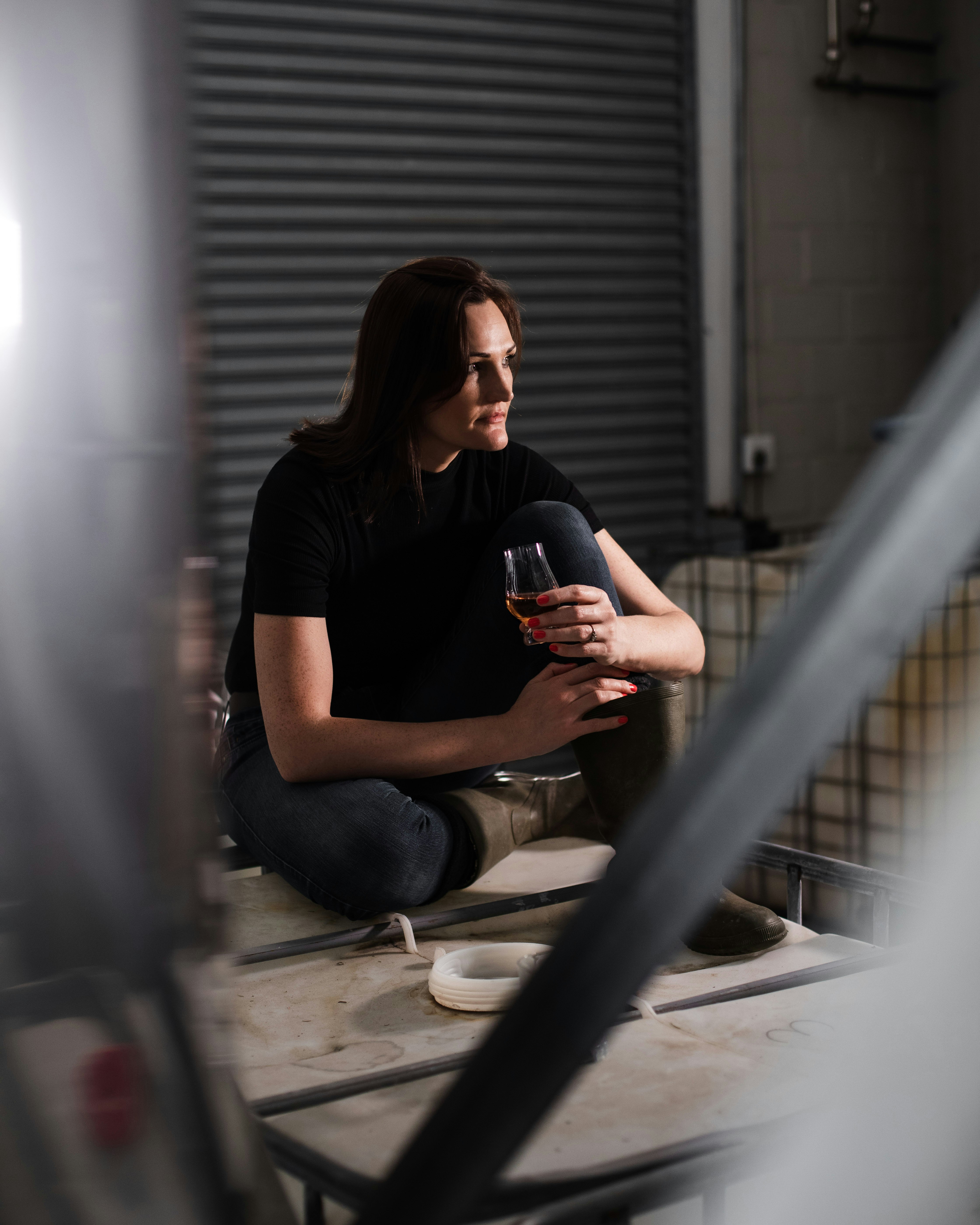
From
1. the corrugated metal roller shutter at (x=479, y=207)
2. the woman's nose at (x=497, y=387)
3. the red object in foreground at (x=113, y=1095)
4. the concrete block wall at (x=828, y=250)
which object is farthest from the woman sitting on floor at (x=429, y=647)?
the concrete block wall at (x=828, y=250)

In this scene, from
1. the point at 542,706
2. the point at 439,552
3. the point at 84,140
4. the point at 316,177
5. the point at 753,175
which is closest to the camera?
the point at 84,140

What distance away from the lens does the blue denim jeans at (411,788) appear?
59.4 inches

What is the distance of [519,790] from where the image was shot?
1.72m

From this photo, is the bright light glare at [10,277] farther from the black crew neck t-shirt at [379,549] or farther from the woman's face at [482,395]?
the woman's face at [482,395]

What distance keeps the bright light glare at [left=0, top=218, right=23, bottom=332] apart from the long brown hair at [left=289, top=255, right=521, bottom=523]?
1310 mm

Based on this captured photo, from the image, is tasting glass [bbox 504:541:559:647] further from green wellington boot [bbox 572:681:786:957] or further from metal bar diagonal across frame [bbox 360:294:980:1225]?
metal bar diagonal across frame [bbox 360:294:980:1225]

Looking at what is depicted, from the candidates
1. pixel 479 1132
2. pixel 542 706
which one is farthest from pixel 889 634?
pixel 542 706

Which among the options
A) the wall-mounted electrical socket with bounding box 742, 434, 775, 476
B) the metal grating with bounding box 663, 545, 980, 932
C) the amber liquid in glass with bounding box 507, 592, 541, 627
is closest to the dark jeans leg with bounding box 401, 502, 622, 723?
the amber liquid in glass with bounding box 507, 592, 541, 627

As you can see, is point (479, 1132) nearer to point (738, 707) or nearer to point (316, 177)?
point (738, 707)

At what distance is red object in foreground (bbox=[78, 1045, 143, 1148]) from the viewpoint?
0.34m

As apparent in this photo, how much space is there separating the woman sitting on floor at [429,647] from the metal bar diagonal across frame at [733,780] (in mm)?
1116

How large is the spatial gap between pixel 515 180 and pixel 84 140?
327 cm

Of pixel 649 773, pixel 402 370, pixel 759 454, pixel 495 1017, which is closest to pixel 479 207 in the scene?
pixel 759 454

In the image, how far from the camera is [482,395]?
1.61 metres
